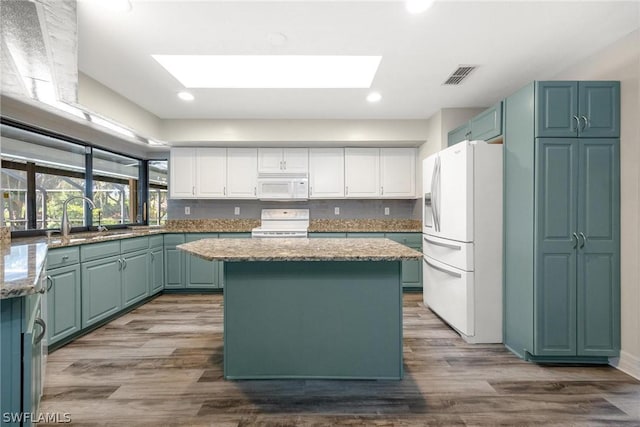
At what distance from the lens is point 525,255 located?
2334 mm

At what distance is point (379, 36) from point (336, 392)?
249 cm

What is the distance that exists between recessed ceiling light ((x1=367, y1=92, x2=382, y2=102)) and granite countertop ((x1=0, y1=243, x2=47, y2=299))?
10.1 ft

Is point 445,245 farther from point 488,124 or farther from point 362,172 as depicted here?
point 362,172

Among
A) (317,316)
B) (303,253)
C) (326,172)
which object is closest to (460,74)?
(326,172)

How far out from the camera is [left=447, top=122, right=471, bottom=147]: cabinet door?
3.17 m

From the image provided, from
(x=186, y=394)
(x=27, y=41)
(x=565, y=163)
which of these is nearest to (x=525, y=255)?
(x=565, y=163)

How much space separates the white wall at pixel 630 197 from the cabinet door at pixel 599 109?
0.16 ft

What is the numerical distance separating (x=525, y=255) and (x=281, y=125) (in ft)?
10.5

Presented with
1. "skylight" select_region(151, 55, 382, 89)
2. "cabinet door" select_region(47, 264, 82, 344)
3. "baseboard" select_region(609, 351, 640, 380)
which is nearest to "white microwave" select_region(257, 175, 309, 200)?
"skylight" select_region(151, 55, 382, 89)

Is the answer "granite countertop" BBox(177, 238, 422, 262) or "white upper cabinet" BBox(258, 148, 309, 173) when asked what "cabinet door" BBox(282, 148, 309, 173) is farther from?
"granite countertop" BBox(177, 238, 422, 262)

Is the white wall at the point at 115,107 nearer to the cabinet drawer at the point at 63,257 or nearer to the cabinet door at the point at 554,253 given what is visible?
the cabinet drawer at the point at 63,257

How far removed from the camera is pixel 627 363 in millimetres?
2145

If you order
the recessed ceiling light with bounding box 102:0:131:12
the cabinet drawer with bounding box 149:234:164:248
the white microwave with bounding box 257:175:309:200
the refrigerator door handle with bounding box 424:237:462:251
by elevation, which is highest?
the recessed ceiling light with bounding box 102:0:131:12

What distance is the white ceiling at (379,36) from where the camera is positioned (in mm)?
1922
